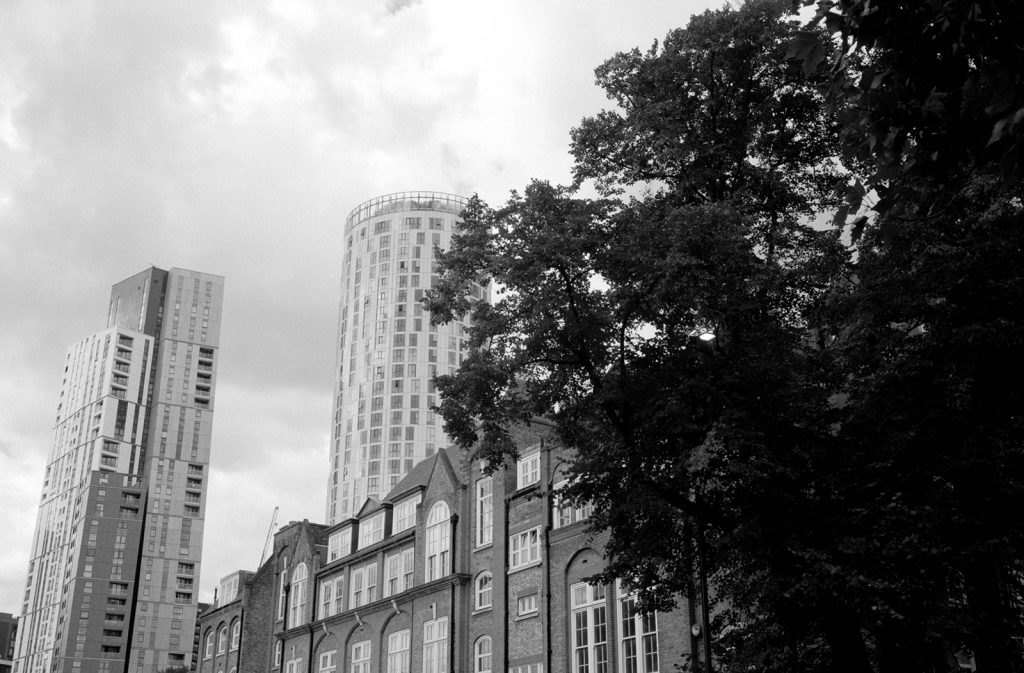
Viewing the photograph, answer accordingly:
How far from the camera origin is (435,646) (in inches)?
1674

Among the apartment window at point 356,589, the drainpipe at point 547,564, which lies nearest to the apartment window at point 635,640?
the drainpipe at point 547,564

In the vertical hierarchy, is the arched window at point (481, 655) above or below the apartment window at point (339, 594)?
below

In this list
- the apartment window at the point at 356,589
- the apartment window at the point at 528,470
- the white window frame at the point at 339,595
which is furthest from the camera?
the white window frame at the point at 339,595

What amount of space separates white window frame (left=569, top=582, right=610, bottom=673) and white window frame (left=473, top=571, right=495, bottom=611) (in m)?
5.50

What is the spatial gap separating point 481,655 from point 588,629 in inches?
277

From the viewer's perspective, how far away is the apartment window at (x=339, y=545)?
5341cm

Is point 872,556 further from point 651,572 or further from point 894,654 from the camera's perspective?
point 651,572

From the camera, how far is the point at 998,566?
18.7m

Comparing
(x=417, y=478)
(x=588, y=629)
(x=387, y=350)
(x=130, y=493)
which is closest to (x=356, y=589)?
(x=417, y=478)

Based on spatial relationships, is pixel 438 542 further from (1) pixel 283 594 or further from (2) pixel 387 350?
(2) pixel 387 350

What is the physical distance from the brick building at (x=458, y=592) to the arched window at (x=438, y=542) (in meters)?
0.08

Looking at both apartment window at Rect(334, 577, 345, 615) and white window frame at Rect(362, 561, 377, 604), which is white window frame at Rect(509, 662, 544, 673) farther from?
apartment window at Rect(334, 577, 345, 615)

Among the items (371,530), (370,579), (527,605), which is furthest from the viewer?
(371,530)

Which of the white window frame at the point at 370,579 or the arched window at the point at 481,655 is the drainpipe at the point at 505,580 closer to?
the arched window at the point at 481,655
